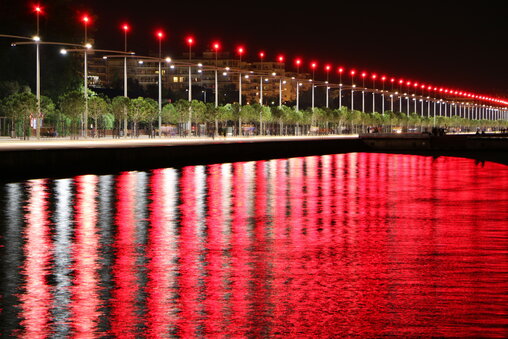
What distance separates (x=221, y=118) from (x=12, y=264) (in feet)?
303

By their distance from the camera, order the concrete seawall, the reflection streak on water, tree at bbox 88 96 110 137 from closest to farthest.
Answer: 1. the reflection streak on water
2. the concrete seawall
3. tree at bbox 88 96 110 137

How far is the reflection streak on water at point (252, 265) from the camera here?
28.3 feet

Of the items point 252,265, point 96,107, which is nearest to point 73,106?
point 96,107

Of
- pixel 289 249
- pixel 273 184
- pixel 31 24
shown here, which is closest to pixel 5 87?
pixel 31 24

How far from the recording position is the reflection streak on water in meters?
8.62

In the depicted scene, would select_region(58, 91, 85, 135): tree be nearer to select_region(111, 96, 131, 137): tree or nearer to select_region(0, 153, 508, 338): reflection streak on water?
select_region(111, 96, 131, 137): tree

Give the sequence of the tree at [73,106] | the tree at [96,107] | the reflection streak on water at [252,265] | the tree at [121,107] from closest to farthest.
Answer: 1. the reflection streak on water at [252,265]
2. the tree at [73,106]
3. the tree at [96,107]
4. the tree at [121,107]

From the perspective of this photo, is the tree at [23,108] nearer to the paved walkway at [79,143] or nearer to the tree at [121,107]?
the paved walkway at [79,143]

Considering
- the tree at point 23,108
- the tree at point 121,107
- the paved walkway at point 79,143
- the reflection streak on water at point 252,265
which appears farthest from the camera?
the tree at point 121,107

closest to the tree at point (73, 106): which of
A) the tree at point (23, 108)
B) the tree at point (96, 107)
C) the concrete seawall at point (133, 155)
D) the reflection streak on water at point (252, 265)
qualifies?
the tree at point (96, 107)

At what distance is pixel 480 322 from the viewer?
8586 millimetres

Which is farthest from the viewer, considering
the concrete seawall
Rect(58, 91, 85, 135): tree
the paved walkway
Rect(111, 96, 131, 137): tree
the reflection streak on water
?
Rect(111, 96, 131, 137): tree

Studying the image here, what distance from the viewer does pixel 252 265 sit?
12398mm

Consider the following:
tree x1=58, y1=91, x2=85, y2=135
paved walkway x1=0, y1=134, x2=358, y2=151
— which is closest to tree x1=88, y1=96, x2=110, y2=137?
tree x1=58, y1=91, x2=85, y2=135
